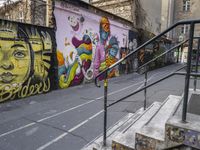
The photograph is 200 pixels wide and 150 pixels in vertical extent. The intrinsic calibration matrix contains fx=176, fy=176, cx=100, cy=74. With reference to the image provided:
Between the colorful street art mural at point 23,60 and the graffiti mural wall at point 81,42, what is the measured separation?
0.71 meters

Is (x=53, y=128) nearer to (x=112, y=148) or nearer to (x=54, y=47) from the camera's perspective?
(x=112, y=148)

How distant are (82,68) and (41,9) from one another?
3090mm

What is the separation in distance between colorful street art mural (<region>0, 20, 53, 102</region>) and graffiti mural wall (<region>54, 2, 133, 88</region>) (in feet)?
2.34

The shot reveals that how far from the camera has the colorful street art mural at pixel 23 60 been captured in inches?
204

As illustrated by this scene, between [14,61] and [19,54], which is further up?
[19,54]

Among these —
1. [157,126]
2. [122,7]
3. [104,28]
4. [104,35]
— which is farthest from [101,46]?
[157,126]

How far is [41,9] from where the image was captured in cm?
695

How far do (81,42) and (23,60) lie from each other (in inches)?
124

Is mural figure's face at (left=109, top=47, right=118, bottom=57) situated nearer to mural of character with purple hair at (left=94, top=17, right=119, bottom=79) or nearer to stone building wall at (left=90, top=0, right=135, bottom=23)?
mural of character with purple hair at (left=94, top=17, right=119, bottom=79)

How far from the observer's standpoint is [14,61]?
5449 millimetres

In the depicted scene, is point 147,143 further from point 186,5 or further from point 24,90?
point 186,5

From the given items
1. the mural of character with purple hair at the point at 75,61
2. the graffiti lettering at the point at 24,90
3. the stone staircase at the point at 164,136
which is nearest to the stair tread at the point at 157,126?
the stone staircase at the point at 164,136

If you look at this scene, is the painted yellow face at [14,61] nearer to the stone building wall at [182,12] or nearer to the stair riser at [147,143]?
the stair riser at [147,143]

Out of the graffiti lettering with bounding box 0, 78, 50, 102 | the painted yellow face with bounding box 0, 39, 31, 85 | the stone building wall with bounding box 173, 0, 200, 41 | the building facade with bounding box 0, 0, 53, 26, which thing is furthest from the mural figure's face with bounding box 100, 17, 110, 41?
the stone building wall with bounding box 173, 0, 200, 41
